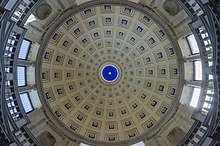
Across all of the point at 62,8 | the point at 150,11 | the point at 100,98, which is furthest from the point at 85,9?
the point at 100,98

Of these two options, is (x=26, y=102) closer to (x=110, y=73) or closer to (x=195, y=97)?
(x=110, y=73)

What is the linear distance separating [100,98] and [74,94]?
476 cm

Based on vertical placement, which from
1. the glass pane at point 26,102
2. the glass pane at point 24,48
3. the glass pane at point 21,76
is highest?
the glass pane at point 24,48

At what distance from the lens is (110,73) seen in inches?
1868

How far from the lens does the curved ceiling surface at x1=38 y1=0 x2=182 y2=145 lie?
3881 cm

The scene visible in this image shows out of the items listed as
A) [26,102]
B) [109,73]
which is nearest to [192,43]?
[109,73]

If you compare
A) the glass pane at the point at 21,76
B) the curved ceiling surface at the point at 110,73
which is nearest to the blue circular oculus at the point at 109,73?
the curved ceiling surface at the point at 110,73

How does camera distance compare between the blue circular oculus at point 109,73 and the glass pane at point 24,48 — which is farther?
the blue circular oculus at point 109,73

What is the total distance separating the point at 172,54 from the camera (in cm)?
3866

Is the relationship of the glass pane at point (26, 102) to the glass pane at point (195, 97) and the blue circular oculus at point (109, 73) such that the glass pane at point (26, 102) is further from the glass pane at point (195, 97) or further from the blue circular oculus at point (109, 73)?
the glass pane at point (195, 97)

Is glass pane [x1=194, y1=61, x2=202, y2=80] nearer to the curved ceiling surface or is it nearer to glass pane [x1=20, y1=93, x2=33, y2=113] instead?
the curved ceiling surface

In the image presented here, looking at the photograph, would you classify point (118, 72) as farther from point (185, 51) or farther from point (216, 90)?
point (216, 90)

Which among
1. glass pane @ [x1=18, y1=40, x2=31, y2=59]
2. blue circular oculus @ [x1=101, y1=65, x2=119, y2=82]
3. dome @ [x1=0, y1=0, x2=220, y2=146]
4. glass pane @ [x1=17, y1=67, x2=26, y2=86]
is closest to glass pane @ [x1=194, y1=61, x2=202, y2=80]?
dome @ [x1=0, y1=0, x2=220, y2=146]

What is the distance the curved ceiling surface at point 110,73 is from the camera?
38.8 metres
